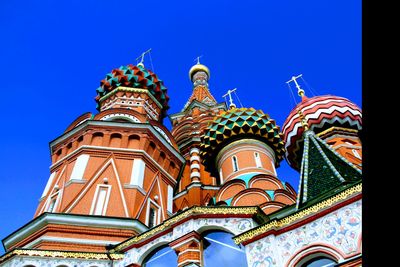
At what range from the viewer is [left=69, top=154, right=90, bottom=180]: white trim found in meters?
13.6

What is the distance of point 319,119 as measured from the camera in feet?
63.8

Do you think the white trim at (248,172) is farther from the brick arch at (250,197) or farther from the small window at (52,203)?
the small window at (52,203)

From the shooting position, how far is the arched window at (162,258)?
902cm

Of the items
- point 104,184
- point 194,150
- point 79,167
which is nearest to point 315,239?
point 104,184

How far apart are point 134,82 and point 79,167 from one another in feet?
24.6

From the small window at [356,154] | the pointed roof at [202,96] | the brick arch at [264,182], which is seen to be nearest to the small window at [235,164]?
the brick arch at [264,182]

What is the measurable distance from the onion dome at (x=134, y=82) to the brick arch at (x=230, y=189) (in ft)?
22.2

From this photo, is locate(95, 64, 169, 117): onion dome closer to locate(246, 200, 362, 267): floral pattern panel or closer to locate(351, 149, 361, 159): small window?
locate(351, 149, 361, 159): small window

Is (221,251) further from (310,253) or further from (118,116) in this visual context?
(118,116)

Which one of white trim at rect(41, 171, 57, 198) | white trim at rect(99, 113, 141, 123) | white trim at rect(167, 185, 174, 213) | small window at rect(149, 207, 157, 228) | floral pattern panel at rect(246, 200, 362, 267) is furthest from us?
white trim at rect(99, 113, 141, 123)

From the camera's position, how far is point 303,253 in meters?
7.50

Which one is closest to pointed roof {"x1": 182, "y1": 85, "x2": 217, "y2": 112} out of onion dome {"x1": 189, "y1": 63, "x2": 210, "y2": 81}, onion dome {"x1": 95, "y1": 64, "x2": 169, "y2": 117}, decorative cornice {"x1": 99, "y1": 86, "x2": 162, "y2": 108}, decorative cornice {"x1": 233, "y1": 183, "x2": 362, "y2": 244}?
onion dome {"x1": 189, "y1": 63, "x2": 210, "y2": 81}

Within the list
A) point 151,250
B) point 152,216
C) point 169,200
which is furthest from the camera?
point 169,200

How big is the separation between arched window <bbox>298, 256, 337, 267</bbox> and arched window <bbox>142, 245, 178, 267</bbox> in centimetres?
261
